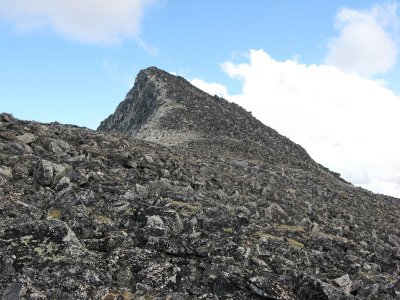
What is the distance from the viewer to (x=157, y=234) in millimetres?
13891

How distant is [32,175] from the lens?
16.8m

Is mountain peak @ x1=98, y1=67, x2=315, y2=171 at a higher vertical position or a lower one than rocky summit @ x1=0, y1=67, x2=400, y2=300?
higher

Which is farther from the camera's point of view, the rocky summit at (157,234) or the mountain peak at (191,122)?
the mountain peak at (191,122)

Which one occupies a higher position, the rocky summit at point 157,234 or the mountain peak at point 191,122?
the mountain peak at point 191,122

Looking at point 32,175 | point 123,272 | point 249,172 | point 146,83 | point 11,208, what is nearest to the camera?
point 123,272

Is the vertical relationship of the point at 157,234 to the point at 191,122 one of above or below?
below

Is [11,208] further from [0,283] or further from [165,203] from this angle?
[165,203]

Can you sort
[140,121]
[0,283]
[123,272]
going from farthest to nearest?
[140,121] → [123,272] → [0,283]

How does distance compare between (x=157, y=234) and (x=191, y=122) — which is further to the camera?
(x=191, y=122)

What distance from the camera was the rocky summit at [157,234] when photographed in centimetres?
1112

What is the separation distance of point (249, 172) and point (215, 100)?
5978cm

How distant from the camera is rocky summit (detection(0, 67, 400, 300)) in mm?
11117

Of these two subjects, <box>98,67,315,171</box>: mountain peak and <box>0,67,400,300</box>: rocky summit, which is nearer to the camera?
<box>0,67,400,300</box>: rocky summit

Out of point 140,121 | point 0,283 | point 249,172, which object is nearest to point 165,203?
point 0,283
